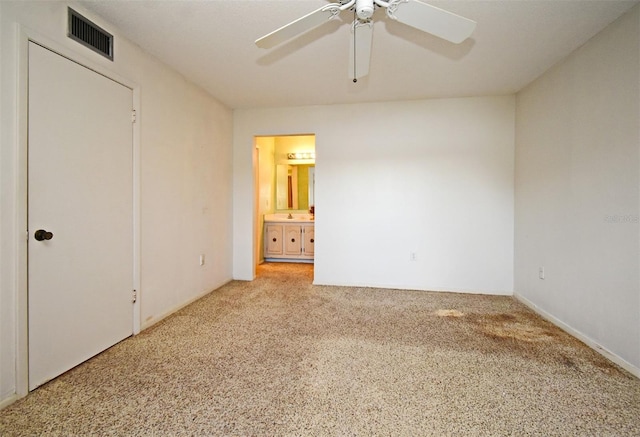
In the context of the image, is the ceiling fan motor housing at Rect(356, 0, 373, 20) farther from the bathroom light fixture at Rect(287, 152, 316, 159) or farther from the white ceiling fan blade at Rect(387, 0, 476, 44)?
the bathroom light fixture at Rect(287, 152, 316, 159)

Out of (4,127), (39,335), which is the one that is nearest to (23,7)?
(4,127)

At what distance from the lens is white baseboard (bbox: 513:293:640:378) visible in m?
1.92

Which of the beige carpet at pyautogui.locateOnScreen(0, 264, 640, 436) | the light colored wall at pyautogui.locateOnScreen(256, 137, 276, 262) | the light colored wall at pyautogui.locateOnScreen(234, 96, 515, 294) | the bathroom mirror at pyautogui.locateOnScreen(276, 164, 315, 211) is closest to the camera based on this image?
the beige carpet at pyautogui.locateOnScreen(0, 264, 640, 436)

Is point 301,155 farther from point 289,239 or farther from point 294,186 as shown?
point 289,239

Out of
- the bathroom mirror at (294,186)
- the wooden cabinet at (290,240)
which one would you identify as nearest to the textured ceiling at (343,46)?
the bathroom mirror at (294,186)

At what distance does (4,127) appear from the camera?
5.01 ft

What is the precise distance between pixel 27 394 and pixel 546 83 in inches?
183

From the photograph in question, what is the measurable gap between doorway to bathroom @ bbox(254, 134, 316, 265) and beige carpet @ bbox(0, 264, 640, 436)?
8.70 feet

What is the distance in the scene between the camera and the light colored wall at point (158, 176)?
155cm

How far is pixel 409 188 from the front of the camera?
3.79 metres

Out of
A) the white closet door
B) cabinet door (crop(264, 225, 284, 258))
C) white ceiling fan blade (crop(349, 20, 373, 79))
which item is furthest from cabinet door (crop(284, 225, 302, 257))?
white ceiling fan blade (crop(349, 20, 373, 79))

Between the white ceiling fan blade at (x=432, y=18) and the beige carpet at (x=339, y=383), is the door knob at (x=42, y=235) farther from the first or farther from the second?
the white ceiling fan blade at (x=432, y=18)

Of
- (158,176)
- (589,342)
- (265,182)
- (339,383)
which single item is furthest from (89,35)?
(589,342)

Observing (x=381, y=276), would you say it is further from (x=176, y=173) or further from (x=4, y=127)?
(x=4, y=127)
